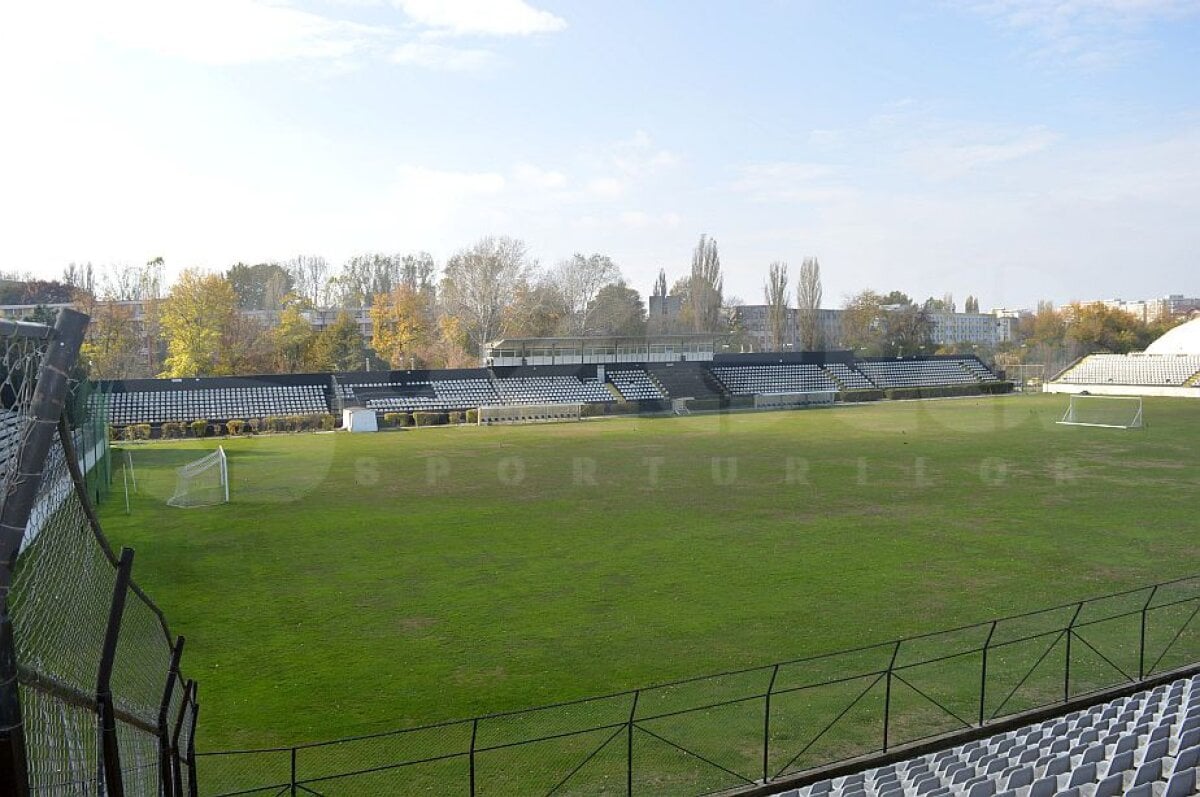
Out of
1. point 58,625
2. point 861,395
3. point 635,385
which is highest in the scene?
point 635,385

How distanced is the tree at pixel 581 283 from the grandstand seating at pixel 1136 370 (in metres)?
46.6

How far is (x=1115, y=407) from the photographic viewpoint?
53.5m

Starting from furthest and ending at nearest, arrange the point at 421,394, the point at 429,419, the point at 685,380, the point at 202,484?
1. the point at 685,380
2. the point at 421,394
3. the point at 429,419
4. the point at 202,484

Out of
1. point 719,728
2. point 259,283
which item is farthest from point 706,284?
point 719,728

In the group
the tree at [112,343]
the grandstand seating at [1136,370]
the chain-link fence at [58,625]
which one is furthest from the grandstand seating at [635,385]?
the chain-link fence at [58,625]

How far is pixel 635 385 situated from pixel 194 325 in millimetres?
31281

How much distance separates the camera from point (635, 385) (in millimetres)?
60406

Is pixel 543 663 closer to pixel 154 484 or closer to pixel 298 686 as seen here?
pixel 298 686

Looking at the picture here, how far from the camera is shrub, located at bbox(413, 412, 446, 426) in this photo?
49844 mm

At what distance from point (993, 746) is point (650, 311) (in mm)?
110387

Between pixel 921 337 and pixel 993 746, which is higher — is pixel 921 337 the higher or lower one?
the higher one

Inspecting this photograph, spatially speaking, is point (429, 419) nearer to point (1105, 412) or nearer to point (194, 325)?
point (194, 325)

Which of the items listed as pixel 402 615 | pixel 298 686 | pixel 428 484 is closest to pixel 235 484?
pixel 428 484

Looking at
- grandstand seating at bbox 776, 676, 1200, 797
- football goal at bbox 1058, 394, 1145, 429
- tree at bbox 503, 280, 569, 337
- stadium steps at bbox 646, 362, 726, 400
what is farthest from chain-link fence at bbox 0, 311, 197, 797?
tree at bbox 503, 280, 569, 337
